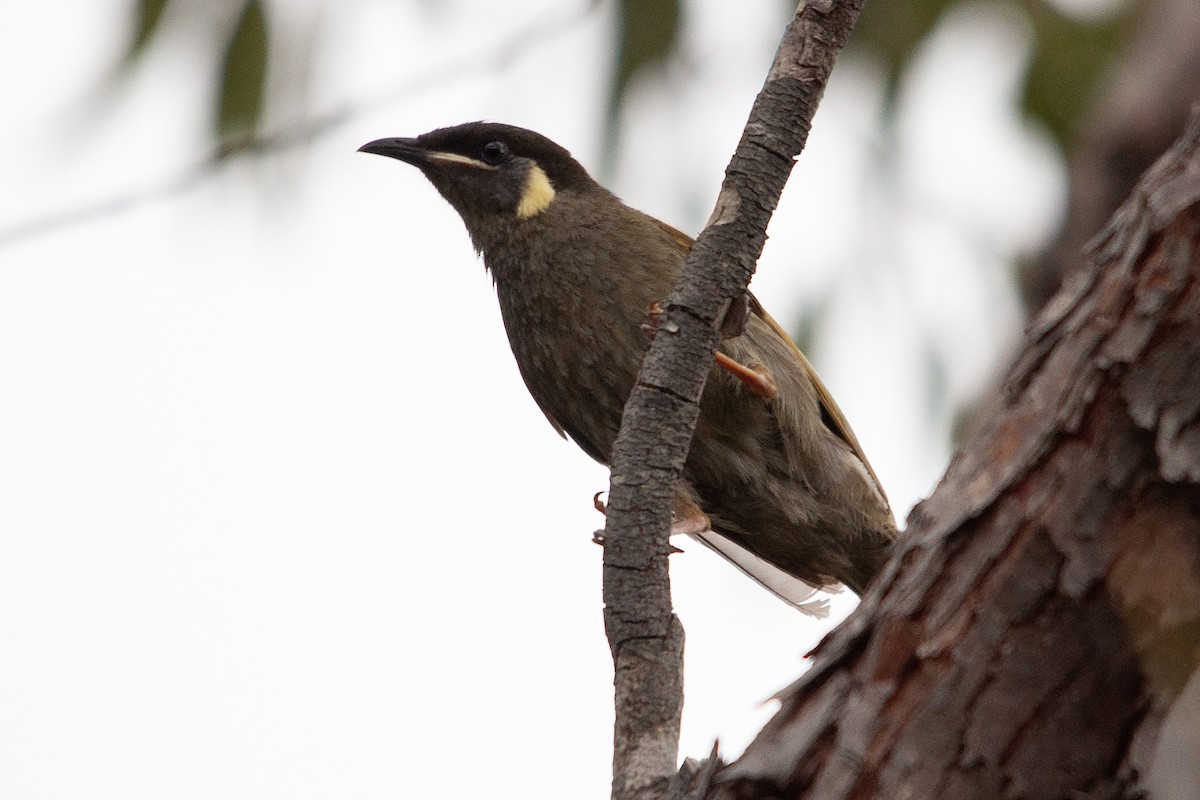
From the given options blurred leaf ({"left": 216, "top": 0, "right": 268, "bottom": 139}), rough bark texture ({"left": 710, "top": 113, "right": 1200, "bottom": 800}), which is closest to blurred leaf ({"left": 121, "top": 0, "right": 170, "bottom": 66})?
blurred leaf ({"left": 216, "top": 0, "right": 268, "bottom": 139})

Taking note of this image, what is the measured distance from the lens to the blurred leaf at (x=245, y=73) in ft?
17.1

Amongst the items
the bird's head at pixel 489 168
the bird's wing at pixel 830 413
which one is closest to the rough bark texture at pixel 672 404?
the bird's wing at pixel 830 413

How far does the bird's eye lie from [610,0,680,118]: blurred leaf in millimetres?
772

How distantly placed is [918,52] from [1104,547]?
435 centimetres

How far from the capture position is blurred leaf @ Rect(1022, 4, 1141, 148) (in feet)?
17.7

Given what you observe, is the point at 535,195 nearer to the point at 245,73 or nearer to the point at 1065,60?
the point at 245,73

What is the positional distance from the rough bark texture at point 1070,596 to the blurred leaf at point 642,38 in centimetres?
393

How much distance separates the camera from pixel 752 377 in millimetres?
4074

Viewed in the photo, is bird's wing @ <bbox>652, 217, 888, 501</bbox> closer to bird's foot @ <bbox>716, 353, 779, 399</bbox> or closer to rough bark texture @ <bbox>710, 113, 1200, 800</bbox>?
bird's foot @ <bbox>716, 353, 779, 399</bbox>

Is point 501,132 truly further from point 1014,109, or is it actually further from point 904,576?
Answer: point 904,576

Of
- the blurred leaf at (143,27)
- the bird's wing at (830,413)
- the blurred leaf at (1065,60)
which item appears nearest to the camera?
the bird's wing at (830,413)

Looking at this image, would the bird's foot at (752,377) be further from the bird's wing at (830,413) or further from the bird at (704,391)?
the bird's wing at (830,413)

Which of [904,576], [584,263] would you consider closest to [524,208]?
[584,263]

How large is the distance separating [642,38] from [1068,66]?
64.8 inches
